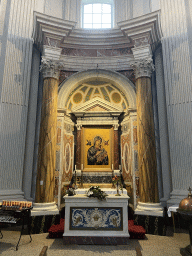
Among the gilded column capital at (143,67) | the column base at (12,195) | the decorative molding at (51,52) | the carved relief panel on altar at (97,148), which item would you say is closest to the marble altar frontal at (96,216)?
the column base at (12,195)

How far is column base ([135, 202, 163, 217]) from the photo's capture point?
6.03 m

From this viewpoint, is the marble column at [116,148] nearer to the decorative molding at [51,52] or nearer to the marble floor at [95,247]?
the marble floor at [95,247]

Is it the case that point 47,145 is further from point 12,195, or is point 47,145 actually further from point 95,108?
point 95,108

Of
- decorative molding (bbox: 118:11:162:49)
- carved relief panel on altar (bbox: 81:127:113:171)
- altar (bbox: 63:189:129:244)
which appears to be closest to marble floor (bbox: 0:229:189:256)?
altar (bbox: 63:189:129:244)

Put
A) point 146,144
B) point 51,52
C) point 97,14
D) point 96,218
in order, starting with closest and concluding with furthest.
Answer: point 96,218
point 146,144
point 51,52
point 97,14

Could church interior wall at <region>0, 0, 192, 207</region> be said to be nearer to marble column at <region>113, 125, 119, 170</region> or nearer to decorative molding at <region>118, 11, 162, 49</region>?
decorative molding at <region>118, 11, 162, 49</region>

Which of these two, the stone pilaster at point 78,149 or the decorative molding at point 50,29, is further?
the stone pilaster at point 78,149

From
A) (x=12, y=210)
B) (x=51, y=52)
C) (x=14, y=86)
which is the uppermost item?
(x=51, y=52)

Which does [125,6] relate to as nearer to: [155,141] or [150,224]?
[155,141]

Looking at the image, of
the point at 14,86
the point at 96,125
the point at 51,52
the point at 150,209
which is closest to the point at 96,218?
the point at 150,209

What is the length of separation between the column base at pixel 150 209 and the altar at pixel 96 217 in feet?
3.96

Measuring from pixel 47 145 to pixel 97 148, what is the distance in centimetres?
208

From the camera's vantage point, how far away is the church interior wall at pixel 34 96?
648cm

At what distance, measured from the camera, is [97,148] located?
798 cm
